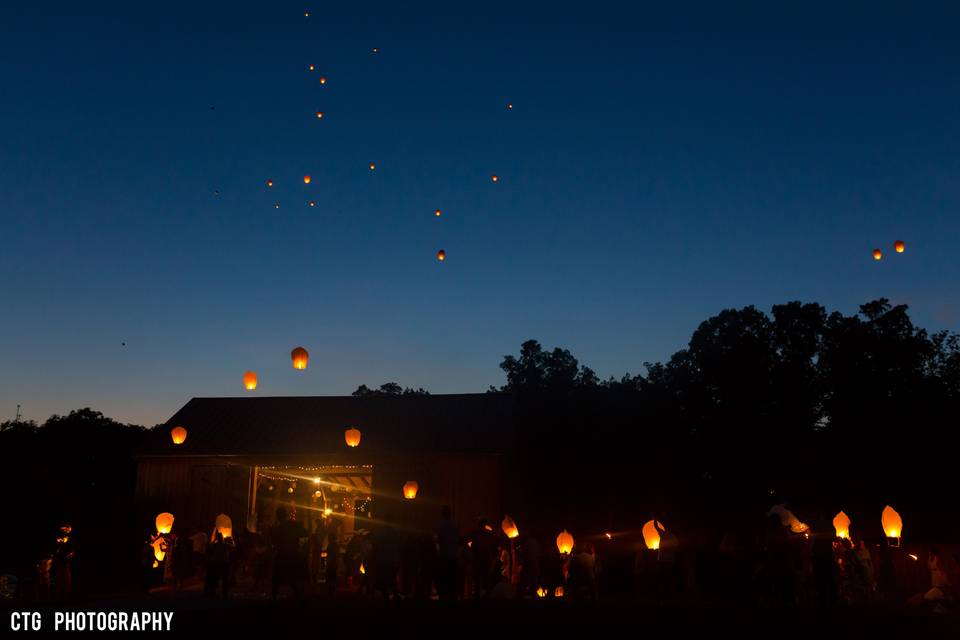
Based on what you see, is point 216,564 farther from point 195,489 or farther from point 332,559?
point 195,489

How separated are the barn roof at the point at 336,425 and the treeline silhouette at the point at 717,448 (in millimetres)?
1668

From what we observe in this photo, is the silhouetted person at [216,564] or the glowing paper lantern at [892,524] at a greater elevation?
the glowing paper lantern at [892,524]

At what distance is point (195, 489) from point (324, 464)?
379 centimetres

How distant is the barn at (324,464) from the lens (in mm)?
22312

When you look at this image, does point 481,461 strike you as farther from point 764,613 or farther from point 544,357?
point 544,357

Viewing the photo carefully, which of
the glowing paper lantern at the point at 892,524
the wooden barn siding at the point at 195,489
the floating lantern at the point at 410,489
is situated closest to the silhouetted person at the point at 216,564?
the floating lantern at the point at 410,489

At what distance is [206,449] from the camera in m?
23.2

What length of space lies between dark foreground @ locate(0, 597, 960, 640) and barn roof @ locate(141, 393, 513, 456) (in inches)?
449

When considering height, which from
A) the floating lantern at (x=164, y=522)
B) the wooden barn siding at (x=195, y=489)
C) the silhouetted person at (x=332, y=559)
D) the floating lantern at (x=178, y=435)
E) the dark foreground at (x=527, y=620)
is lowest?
the dark foreground at (x=527, y=620)

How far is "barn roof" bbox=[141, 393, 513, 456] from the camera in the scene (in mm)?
23078

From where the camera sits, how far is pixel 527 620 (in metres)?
9.52

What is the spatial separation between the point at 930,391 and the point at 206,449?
1058 inches

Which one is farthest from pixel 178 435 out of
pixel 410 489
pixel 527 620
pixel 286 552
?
pixel 527 620

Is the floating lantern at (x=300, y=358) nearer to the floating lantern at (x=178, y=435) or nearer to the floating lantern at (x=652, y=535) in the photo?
the floating lantern at (x=652, y=535)
